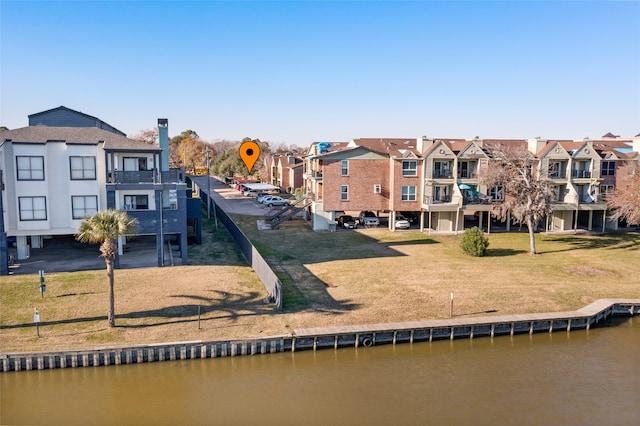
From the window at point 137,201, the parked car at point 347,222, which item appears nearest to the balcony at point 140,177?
the window at point 137,201

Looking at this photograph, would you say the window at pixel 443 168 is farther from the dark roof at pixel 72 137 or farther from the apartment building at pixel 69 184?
the dark roof at pixel 72 137

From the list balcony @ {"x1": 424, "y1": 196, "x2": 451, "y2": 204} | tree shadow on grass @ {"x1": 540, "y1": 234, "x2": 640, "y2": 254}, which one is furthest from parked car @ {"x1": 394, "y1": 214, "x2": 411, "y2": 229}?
tree shadow on grass @ {"x1": 540, "y1": 234, "x2": 640, "y2": 254}

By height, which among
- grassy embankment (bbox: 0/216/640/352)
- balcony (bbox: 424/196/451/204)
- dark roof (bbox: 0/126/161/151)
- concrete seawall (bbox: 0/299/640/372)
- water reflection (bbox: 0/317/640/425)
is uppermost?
dark roof (bbox: 0/126/161/151)

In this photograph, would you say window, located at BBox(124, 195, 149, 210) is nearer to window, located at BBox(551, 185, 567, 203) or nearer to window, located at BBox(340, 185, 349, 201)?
window, located at BBox(340, 185, 349, 201)

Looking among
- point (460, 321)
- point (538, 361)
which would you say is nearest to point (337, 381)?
point (460, 321)

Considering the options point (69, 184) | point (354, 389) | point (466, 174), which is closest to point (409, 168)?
point (466, 174)

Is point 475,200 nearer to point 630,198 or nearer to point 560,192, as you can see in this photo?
point 560,192
